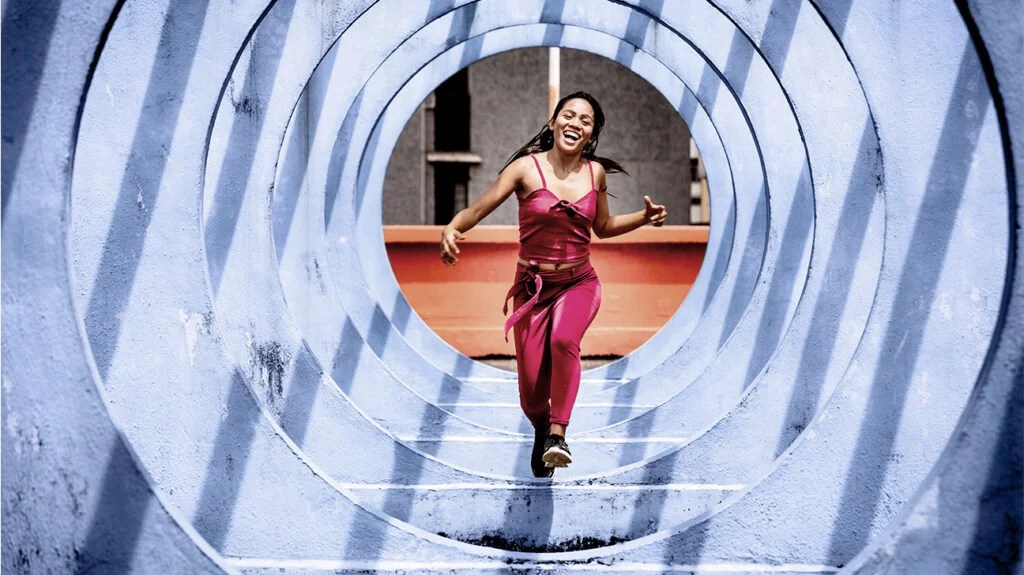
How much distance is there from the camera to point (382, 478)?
5406mm

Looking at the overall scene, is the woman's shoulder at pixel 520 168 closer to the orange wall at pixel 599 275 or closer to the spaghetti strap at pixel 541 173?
the spaghetti strap at pixel 541 173

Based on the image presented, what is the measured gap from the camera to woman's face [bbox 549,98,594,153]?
529cm

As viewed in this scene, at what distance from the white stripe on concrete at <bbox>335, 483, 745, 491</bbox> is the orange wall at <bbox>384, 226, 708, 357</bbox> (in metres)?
7.52

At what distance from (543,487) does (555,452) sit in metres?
0.39

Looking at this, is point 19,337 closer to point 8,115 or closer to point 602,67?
point 8,115

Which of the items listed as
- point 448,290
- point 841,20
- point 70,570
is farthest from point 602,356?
point 70,570

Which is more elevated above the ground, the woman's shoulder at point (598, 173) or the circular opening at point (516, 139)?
the circular opening at point (516, 139)

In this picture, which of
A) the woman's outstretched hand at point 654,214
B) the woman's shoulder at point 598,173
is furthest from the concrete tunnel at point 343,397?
the woman's shoulder at point 598,173

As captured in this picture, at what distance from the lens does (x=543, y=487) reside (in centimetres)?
515

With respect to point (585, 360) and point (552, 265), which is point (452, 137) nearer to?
point (585, 360)

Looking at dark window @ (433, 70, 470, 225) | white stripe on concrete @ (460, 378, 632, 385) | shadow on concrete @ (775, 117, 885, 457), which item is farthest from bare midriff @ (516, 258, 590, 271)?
dark window @ (433, 70, 470, 225)

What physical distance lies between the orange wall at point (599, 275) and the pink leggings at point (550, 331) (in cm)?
757

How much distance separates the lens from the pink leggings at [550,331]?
16.4 feet

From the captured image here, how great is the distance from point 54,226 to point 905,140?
8.73 ft
